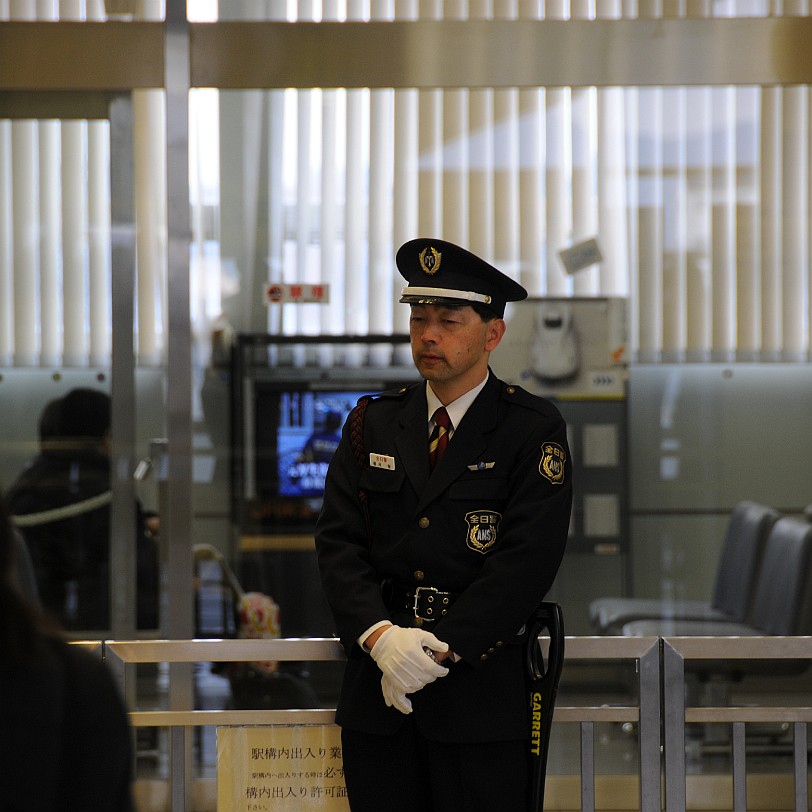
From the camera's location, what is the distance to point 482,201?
3.75 meters

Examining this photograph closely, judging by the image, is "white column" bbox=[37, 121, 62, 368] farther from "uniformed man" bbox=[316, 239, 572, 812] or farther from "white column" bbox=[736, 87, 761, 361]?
"white column" bbox=[736, 87, 761, 361]

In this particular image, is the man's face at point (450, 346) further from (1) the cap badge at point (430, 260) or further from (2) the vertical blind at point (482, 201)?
(2) the vertical blind at point (482, 201)

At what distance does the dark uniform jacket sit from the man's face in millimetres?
53

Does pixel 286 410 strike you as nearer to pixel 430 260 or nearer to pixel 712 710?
pixel 430 260

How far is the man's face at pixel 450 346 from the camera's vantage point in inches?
87.4

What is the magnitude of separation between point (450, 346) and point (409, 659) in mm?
598

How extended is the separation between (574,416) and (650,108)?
101cm

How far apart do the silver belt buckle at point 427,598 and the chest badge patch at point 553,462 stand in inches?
11.2

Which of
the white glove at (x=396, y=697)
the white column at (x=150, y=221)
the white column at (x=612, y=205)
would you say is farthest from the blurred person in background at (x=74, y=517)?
the white glove at (x=396, y=697)

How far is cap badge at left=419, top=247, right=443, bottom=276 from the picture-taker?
7.42ft

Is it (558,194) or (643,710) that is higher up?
(558,194)

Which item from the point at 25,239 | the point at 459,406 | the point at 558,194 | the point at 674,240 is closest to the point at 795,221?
the point at 674,240

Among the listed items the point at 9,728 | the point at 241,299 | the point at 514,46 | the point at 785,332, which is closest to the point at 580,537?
the point at 785,332

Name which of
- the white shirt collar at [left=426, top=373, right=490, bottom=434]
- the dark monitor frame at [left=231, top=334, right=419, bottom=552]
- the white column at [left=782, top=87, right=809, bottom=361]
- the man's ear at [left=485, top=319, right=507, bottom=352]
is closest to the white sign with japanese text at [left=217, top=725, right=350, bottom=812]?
the white shirt collar at [left=426, top=373, right=490, bottom=434]
